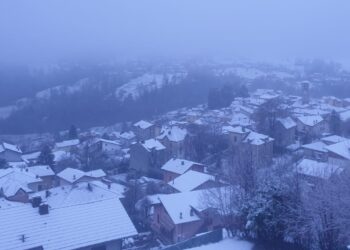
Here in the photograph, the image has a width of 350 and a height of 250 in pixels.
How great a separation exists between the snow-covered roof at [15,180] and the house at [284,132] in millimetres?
13004

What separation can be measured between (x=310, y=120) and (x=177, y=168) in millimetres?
11499

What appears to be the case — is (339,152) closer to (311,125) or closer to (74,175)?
(311,125)

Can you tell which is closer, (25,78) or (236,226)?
(236,226)

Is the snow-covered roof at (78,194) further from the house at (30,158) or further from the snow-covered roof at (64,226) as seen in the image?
the house at (30,158)

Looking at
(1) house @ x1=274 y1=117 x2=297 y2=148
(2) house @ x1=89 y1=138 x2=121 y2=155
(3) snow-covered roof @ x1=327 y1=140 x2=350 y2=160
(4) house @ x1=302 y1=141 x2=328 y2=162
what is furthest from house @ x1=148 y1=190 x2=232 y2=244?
(2) house @ x1=89 y1=138 x2=121 y2=155

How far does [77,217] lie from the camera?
417 inches

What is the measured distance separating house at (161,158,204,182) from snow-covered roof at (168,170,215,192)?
2.23 metres

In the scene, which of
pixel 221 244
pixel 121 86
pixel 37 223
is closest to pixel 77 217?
pixel 37 223

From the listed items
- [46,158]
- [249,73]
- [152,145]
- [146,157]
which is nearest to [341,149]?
[146,157]

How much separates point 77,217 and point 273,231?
15.7 ft

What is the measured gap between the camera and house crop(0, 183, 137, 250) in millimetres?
9820

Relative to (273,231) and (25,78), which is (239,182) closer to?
(273,231)

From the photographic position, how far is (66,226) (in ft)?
33.8

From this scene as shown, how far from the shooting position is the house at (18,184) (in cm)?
1789
